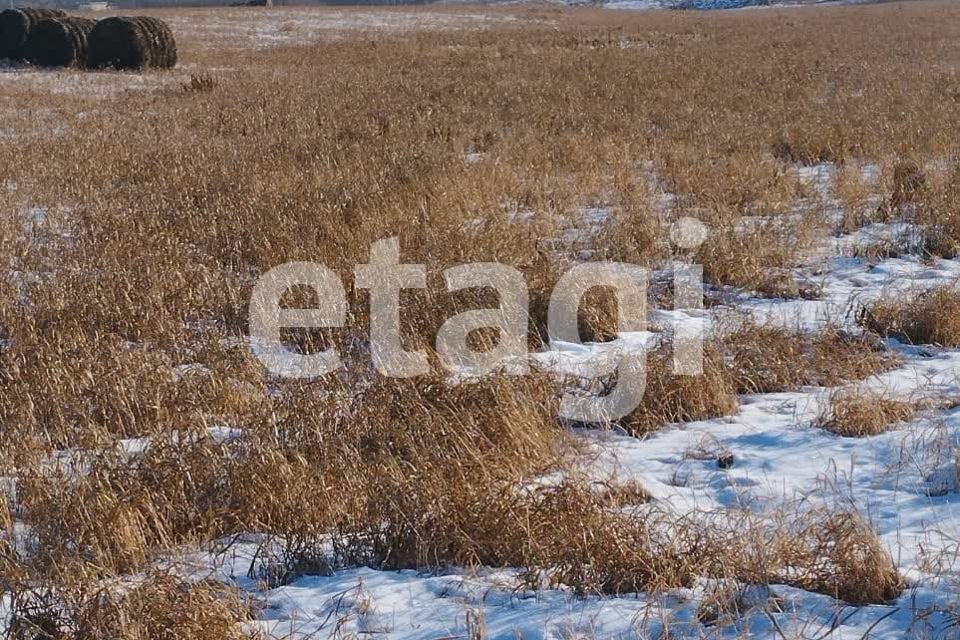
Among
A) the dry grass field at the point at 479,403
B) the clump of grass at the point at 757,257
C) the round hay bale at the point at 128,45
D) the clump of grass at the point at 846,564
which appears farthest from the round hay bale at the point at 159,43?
the clump of grass at the point at 846,564

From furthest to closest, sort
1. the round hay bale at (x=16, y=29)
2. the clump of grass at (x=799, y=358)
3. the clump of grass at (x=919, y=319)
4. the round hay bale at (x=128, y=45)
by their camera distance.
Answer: the round hay bale at (x=16, y=29)
the round hay bale at (x=128, y=45)
the clump of grass at (x=919, y=319)
the clump of grass at (x=799, y=358)

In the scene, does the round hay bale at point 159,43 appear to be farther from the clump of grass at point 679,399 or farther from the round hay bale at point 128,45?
the clump of grass at point 679,399

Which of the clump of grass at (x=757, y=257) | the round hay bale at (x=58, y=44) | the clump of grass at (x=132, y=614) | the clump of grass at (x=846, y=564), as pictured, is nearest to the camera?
the clump of grass at (x=132, y=614)

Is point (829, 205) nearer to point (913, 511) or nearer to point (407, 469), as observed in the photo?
point (913, 511)

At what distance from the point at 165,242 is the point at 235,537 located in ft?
13.8

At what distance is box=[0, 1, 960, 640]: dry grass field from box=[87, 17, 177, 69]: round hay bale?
28.5 ft

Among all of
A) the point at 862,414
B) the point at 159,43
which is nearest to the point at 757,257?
the point at 862,414

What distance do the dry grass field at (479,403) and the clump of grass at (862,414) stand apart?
0.7 inches

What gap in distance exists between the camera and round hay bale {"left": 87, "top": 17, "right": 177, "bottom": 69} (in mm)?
19359

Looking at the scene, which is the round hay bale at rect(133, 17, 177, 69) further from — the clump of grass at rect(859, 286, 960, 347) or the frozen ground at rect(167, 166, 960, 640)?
the clump of grass at rect(859, 286, 960, 347)

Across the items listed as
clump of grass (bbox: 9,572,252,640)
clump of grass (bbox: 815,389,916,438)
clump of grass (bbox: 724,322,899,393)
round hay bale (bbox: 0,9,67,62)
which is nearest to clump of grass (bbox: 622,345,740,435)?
clump of grass (bbox: 724,322,899,393)

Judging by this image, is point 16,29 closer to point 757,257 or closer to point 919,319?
point 757,257

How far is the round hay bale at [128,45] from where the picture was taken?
19.4 meters

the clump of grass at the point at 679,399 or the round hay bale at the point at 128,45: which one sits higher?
the round hay bale at the point at 128,45
